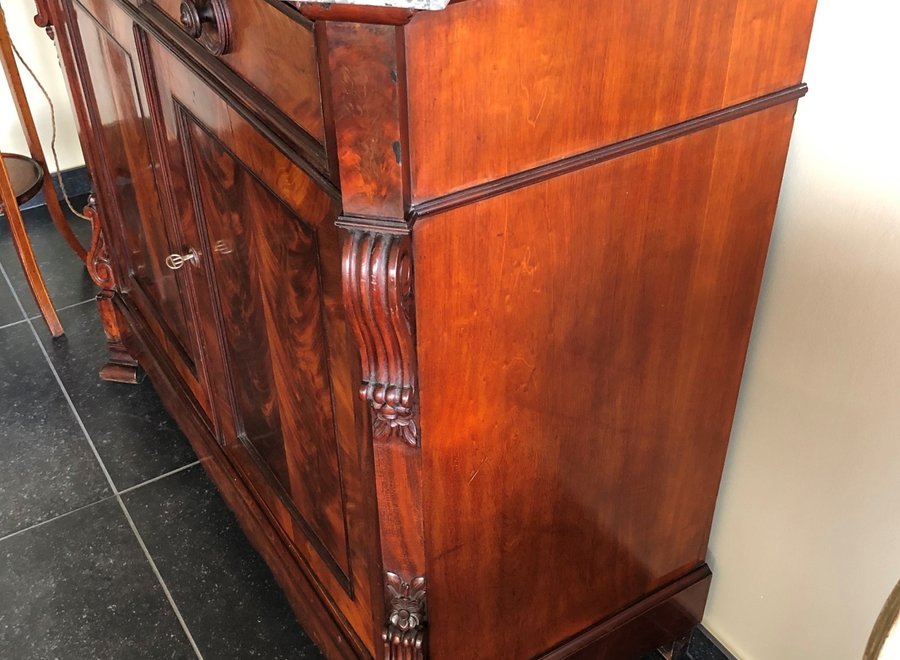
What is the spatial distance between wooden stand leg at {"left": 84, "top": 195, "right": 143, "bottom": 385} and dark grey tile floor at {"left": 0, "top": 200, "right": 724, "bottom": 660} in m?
0.03

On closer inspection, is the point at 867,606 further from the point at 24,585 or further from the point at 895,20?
the point at 24,585

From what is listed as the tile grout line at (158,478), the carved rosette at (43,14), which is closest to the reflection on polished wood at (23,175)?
the carved rosette at (43,14)

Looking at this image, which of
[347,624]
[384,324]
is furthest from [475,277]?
[347,624]

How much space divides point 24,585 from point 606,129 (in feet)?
3.62

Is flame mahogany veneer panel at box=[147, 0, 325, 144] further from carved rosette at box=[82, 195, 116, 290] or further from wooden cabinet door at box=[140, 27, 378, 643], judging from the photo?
carved rosette at box=[82, 195, 116, 290]

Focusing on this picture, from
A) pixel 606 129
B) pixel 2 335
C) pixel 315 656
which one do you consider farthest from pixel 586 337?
pixel 2 335

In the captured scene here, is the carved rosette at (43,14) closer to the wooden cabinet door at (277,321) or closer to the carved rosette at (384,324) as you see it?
the wooden cabinet door at (277,321)

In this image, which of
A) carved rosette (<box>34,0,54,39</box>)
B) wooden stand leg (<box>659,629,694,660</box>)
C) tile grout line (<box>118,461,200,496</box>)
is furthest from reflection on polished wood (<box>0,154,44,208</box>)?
wooden stand leg (<box>659,629,694,660</box>)

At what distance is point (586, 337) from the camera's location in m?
0.81

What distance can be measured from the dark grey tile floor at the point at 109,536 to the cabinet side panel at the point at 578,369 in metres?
0.37

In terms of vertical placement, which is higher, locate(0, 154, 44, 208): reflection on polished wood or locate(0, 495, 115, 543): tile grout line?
locate(0, 154, 44, 208): reflection on polished wood

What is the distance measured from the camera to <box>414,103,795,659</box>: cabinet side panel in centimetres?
72

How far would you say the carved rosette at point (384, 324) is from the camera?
0.64 meters

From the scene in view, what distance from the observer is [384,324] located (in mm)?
676
